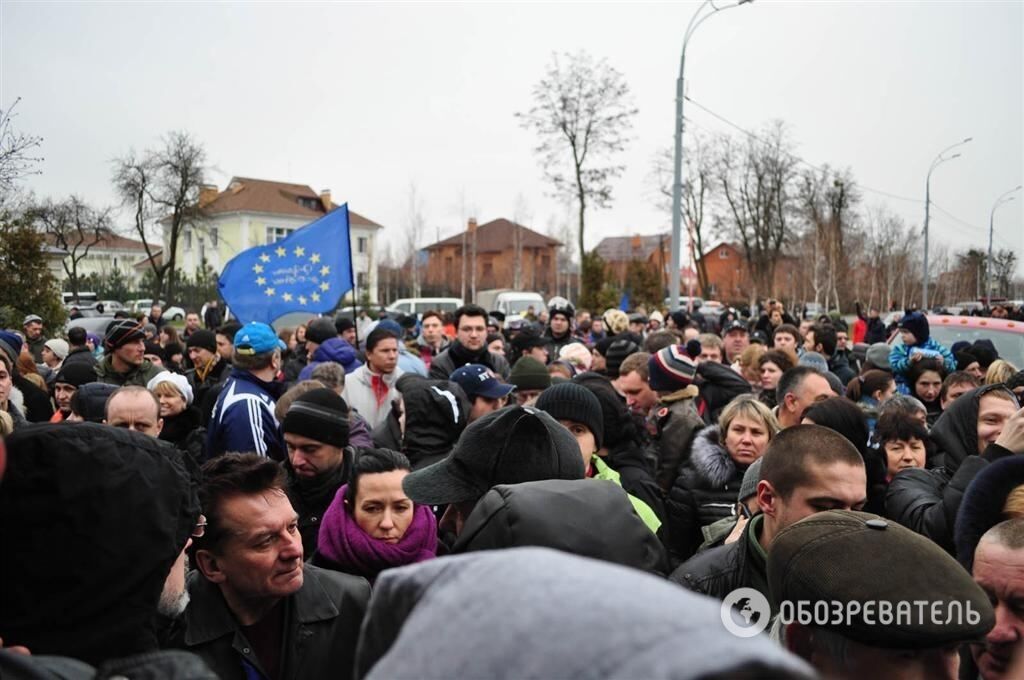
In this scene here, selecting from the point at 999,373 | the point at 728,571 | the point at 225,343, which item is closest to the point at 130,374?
the point at 225,343

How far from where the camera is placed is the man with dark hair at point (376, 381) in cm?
688

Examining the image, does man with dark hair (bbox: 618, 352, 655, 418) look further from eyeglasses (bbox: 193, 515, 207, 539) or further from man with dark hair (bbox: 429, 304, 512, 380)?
eyeglasses (bbox: 193, 515, 207, 539)

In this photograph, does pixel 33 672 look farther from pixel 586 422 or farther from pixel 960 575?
pixel 586 422

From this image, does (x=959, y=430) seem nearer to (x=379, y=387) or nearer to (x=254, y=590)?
(x=254, y=590)

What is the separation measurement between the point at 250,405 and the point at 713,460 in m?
2.69

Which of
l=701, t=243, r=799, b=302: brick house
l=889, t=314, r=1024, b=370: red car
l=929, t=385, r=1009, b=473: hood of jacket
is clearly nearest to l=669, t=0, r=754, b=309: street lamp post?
l=889, t=314, r=1024, b=370: red car

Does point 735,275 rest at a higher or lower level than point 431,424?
higher

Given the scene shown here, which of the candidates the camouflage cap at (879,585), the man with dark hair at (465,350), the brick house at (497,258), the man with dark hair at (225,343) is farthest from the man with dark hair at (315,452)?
the brick house at (497,258)

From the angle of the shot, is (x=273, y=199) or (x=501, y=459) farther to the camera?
(x=273, y=199)

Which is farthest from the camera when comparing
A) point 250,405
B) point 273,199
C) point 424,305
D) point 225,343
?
point 273,199

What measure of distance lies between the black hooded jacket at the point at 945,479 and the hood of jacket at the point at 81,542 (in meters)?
2.94

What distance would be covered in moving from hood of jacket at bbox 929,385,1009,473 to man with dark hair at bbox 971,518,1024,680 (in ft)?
7.40

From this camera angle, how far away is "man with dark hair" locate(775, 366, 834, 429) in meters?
5.26

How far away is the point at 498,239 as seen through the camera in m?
93.2
